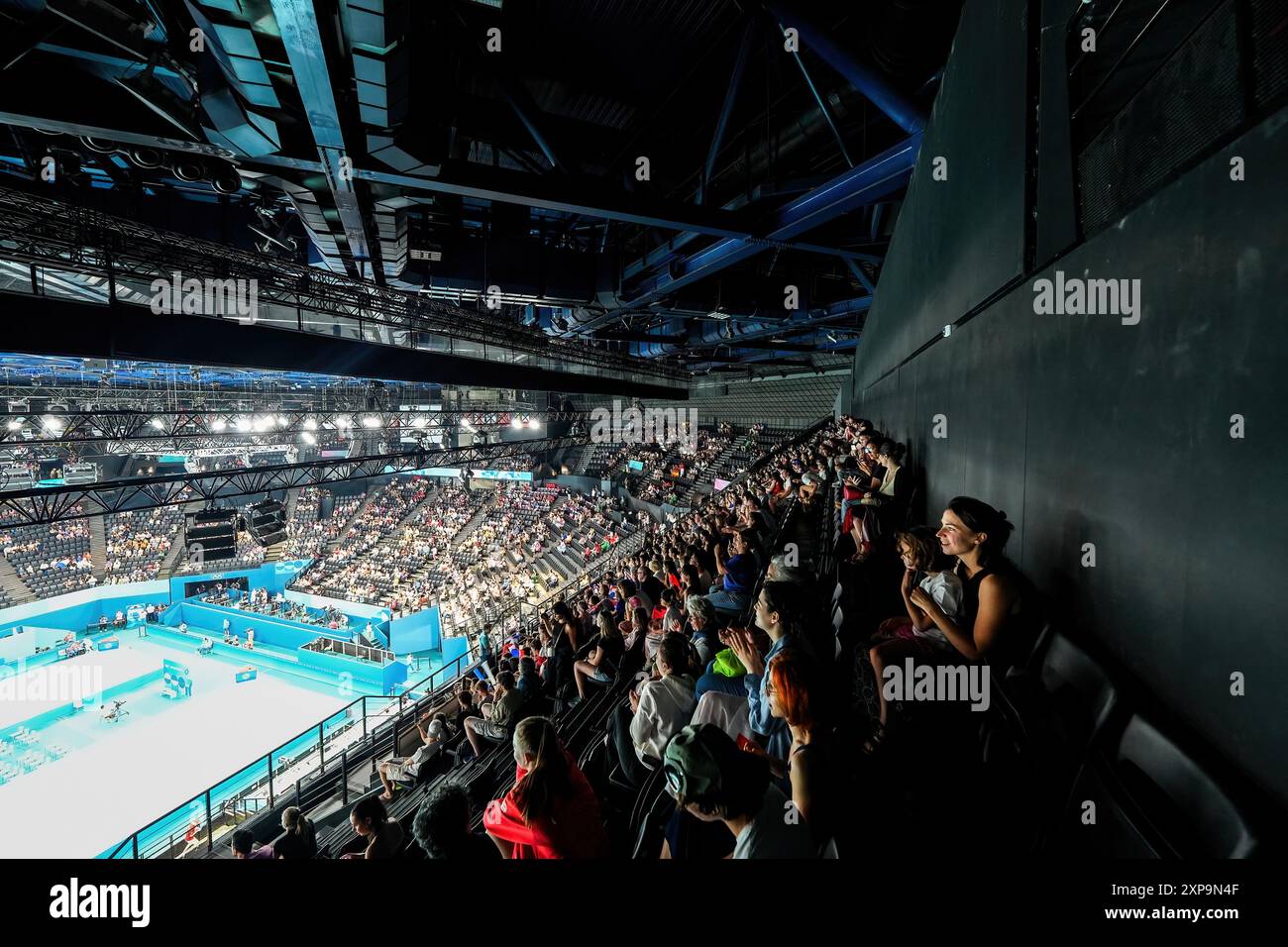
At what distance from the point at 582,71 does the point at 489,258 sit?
3.00 metres

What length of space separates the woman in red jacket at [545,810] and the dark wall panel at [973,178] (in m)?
3.52

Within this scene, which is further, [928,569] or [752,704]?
[928,569]

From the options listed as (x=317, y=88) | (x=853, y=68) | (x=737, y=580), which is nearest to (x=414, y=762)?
(x=737, y=580)

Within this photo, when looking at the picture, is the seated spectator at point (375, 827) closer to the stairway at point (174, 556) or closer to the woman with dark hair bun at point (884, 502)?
the woman with dark hair bun at point (884, 502)

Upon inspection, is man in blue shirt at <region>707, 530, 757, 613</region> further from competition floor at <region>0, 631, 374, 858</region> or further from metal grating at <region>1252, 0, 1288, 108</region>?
competition floor at <region>0, 631, 374, 858</region>

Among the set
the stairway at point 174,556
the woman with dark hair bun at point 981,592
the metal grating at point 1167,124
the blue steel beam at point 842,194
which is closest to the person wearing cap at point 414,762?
the woman with dark hair bun at point 981,592

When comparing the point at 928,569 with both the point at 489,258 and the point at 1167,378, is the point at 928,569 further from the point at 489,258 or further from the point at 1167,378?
the point at 489,258

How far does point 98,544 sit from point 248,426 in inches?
705

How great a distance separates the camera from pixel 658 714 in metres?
2.68

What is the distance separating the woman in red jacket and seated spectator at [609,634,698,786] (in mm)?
503

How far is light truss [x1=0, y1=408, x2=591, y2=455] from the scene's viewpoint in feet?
63.2

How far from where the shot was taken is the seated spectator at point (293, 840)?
4.25 m
